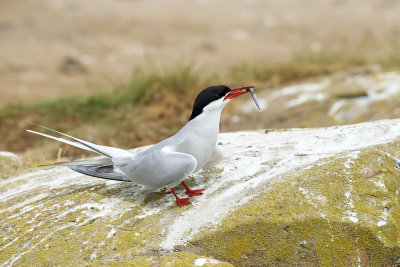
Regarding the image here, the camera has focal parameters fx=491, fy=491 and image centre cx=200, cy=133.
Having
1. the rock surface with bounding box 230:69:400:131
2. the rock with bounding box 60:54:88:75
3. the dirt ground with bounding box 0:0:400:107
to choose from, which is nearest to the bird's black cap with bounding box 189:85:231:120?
the rock surface with bounding box 230:69:400:131

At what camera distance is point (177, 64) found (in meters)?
7.29

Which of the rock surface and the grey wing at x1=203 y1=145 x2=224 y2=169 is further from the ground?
the grey wing at x1=203 y1=145 x2=224 y2=169

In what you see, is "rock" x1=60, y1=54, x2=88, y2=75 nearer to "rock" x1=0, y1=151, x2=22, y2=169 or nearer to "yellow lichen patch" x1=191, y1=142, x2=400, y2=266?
"rock" x1=0, y1=151, x2=22, y2=169

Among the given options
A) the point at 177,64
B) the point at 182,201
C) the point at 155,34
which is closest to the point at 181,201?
the point at 182,201

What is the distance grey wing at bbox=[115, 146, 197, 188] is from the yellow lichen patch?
1.07 feet

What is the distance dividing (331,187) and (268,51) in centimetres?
866

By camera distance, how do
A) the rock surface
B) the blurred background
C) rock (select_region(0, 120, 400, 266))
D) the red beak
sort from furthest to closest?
the blurred background, the rock surface, the red beak, rock (select_region(0, 120, 400, 266))

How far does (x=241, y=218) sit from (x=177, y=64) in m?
5.18

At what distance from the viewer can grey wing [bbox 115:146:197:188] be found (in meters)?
2.46

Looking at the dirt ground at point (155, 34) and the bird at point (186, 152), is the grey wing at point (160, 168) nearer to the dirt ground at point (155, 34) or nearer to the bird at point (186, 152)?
the bird at point (186, 152)

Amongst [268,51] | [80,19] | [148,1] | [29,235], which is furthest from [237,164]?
[148,1]

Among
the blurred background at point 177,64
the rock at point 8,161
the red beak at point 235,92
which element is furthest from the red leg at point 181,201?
the blurred background at point 177,64

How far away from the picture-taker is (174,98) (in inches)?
255

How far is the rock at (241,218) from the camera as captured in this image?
2.27 meters
